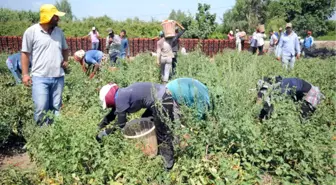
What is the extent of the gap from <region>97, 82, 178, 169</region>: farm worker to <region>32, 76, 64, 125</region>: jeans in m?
0.89

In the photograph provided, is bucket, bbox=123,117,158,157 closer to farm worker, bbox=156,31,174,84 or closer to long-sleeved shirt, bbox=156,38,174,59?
farm worker, bbox=156,31,174,84

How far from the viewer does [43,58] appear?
151 inches

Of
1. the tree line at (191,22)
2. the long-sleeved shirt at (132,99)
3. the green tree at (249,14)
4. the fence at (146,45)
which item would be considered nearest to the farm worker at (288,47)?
the long-sleeved shirt at (132,99)

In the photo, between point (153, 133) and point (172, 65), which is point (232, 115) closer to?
point (153, 133)

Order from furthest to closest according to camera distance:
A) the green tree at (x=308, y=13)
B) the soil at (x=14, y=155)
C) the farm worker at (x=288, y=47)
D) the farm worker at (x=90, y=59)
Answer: the green tree at (x=308, y=13) < the farm worker at (x=288, y=47) < the farm worker at (x=90, y=59) < the soil at (x=14, y=155)

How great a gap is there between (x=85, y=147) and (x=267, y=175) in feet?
5.67

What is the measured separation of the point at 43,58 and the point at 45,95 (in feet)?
1.45

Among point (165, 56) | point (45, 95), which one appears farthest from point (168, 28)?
point (45, 95)

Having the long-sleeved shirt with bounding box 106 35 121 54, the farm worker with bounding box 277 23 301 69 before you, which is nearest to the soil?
the farm worker with bounding box 277 23 301 69

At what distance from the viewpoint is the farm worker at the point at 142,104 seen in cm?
313

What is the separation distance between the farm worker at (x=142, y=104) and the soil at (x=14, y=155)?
1.05m

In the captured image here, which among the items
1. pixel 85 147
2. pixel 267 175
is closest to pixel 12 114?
pixel 85 147

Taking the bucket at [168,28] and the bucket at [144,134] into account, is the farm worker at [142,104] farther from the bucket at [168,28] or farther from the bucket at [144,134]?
the bucket at [168,28]

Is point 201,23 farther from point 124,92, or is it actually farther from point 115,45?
point 124,92
